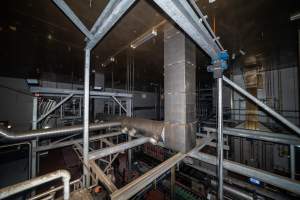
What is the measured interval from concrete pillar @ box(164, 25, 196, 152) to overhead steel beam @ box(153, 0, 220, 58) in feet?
2.71

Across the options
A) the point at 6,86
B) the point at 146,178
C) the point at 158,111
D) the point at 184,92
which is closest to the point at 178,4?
the point at 184,92

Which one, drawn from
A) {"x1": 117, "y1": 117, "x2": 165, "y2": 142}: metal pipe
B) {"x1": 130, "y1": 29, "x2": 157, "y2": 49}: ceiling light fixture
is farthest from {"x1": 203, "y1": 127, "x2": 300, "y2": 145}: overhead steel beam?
{"x1": 130, "y1": 29, "x2": 157, "y2": 49}: ceiling light fixture

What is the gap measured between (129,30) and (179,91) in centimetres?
227

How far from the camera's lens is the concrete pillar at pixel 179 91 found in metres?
2.42

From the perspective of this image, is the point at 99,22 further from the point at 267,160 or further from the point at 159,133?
the point at 267,160

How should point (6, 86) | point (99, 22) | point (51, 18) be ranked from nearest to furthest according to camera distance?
point (99, 22) < point (51, 18) < point (6, 86)

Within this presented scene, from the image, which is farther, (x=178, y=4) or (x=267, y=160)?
(x=267, y=160)

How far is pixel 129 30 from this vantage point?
11.3 feet

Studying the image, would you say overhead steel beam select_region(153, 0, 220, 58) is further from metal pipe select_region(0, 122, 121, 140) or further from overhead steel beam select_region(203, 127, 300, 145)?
metal pipe select_region(0, 122, 121, 140)

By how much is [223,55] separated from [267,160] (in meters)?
9.00

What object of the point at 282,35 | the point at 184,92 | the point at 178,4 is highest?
the point at 282,35

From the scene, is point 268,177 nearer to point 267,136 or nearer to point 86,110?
point 267,136

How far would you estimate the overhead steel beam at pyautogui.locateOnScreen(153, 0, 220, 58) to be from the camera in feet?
3.42

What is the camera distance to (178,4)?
1.07 metres
